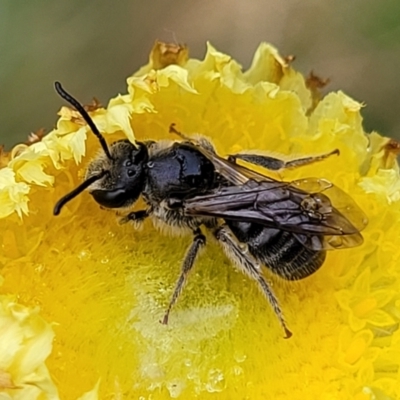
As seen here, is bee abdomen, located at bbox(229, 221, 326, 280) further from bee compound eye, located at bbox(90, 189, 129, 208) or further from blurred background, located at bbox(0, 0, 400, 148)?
blurred background, located at bbox(0, 0, 400, 148)

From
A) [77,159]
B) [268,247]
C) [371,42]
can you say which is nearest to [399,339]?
[268,247]

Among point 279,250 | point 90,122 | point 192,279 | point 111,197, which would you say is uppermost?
point 90,122

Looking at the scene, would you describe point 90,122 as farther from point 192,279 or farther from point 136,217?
point 192,279

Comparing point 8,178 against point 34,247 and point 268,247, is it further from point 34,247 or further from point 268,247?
point 268,247

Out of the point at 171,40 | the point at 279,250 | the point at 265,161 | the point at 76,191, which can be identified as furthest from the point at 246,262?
the point at 171,40

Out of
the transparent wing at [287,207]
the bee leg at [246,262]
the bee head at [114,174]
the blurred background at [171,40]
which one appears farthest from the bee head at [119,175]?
the blurred background at [171,40]
